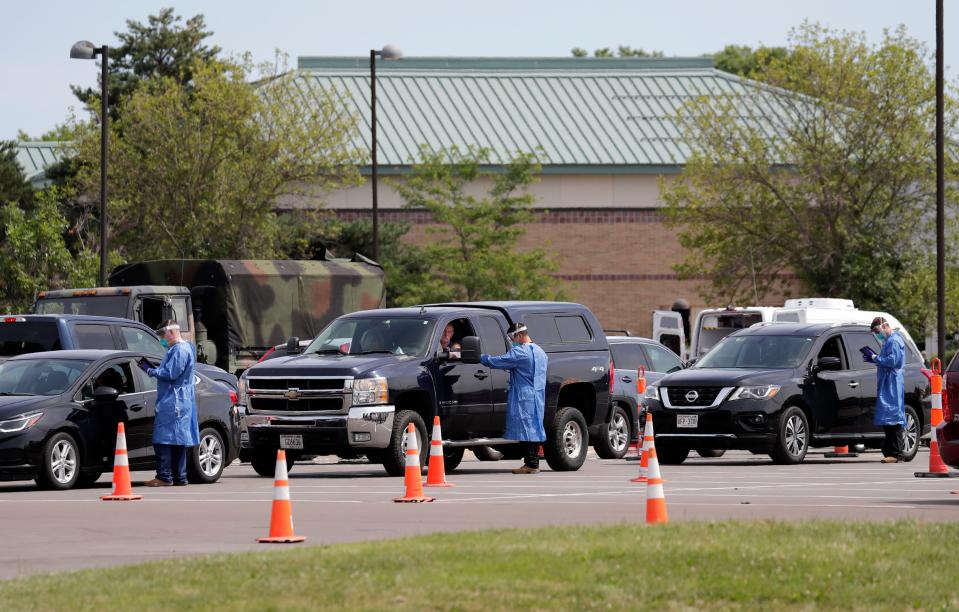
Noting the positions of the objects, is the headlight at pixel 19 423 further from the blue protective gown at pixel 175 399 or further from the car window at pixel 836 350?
the car window at pixel 836 350

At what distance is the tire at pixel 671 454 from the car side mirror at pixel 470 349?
3.85m

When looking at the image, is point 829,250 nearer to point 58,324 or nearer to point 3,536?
point 58,324

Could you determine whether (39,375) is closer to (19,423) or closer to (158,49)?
(19,423)

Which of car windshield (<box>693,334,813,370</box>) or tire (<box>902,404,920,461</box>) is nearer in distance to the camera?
car windshield (<box>693,334,813,370</box>)

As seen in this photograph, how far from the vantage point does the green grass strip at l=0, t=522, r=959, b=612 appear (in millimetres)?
9625

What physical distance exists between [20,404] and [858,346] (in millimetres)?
12119

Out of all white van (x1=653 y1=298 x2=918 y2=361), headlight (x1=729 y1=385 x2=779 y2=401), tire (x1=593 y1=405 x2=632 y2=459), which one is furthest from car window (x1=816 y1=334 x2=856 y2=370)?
white van (x1=653 y1=298 x2=918 y2=361)

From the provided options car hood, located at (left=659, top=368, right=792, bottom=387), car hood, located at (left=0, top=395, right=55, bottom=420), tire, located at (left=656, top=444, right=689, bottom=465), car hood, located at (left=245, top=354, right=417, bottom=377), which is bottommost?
tire, located at (left=656, top=444, right=689, bottom=465)

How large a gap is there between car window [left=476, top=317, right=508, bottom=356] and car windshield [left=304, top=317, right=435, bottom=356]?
84 cm

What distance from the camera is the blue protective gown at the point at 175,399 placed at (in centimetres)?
2017

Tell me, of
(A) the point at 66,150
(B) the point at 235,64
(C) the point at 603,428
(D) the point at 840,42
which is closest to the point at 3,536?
(C) the point at 603,428

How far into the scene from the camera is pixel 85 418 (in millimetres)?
20094

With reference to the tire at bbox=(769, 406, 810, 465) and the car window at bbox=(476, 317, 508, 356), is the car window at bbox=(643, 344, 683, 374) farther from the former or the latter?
the car window at bbox=(476, 317, 508, 356)

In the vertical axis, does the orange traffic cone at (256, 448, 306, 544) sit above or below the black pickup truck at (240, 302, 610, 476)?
below
